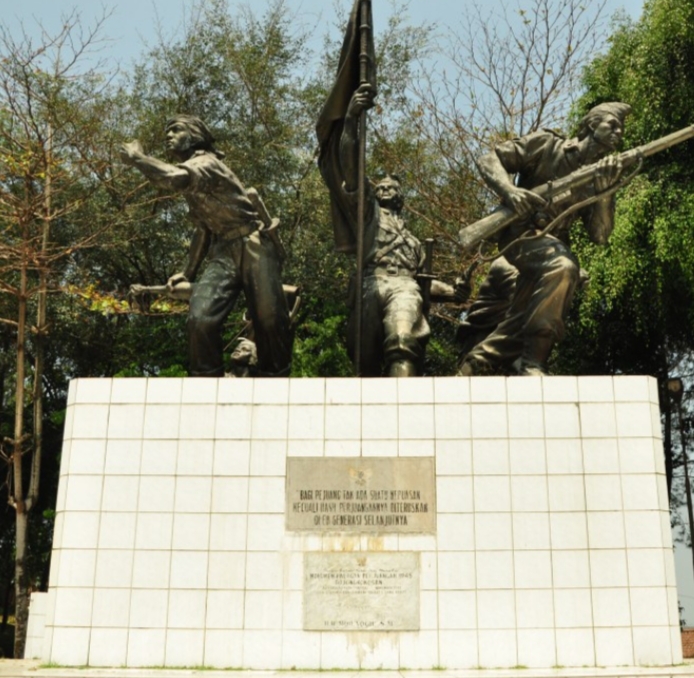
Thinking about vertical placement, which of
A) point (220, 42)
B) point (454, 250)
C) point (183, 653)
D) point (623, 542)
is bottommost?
point (183, 653)

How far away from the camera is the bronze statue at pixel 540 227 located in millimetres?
7551

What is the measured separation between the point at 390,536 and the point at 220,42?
1636 cm

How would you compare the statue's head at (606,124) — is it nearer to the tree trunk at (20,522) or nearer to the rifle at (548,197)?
the rifle at (548,197)

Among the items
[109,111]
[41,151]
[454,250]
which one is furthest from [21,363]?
[454,250]

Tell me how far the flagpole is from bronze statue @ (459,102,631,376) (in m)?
0.89

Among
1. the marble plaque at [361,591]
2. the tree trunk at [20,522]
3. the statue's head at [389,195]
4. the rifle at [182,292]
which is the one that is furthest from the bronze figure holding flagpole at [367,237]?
the tree trunk at [20,522]

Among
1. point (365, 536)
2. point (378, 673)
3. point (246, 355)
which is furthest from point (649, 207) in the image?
point (378, 673)

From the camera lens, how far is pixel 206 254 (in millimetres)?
8398

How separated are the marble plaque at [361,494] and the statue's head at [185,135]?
287cm

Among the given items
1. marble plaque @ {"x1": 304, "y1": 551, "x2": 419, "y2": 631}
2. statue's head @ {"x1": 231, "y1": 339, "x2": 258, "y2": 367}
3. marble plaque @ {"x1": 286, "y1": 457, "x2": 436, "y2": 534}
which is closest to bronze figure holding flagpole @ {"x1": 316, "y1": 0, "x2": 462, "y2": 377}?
statue's head @ {"x1": 231, "y1": 339, "x2": 258, "y2": 367}

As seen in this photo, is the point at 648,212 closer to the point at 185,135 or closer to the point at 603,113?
the point at 603,113

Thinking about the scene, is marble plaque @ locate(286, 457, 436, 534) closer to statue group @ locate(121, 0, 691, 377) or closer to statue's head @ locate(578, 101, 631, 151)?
statue group @ locate(121, 0, 691, 377)

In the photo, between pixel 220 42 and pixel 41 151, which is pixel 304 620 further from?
pixel 220 42

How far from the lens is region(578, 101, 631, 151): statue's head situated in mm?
7773
